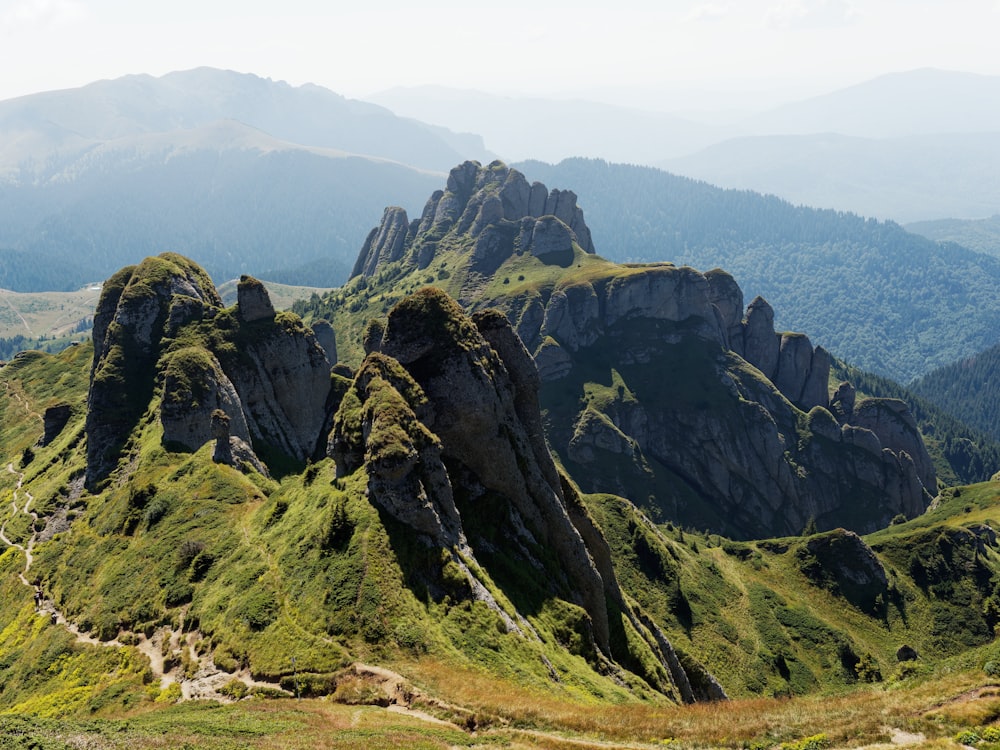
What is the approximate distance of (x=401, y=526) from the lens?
59.3 meters

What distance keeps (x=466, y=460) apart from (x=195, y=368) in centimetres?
5835

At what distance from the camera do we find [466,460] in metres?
72.5

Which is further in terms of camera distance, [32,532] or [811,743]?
[32,532]

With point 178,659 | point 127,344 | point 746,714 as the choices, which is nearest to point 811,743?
point 746,714

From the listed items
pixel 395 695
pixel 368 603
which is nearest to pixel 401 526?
pixel 368 603

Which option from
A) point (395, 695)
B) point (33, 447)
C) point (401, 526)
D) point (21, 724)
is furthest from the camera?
point (33, 447)

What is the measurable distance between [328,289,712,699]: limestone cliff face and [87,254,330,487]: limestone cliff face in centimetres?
4162

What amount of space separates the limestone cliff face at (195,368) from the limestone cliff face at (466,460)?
41.6 metres

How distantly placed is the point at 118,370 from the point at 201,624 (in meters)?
71.2

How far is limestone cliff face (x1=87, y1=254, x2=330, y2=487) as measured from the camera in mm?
104938

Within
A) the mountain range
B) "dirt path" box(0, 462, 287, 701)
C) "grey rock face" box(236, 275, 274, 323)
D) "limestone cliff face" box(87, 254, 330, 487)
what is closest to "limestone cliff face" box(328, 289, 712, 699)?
the mountain range

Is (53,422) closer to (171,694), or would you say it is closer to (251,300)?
(251,300)

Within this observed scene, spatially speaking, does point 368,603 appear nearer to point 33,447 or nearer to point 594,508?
point 594,508

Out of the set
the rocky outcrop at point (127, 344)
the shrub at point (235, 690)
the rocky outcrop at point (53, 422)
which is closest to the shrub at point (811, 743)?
the shrub at point (235, 690)
